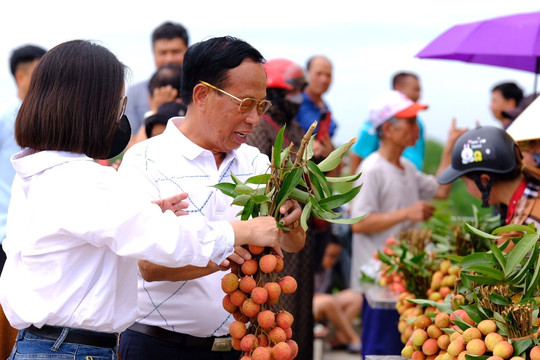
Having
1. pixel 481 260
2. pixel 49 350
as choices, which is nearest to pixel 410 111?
pixel 481 260

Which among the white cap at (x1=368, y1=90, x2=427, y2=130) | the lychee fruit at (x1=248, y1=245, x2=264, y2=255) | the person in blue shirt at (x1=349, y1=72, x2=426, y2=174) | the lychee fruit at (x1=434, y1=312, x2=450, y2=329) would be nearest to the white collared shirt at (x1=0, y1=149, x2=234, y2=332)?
the lychee fruit at (x1=248, y1=245, x2=264, y2=255)

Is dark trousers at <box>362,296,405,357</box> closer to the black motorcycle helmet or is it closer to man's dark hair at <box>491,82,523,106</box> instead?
the black motorcycle helmet

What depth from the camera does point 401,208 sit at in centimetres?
530

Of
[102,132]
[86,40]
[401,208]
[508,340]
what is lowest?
[401,208]

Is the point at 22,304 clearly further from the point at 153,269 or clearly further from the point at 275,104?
the point at 275,104

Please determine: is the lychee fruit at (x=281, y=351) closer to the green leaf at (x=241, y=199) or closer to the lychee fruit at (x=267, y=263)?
the lychee fruit at (x=267, y=263)

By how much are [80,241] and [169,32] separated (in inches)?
150

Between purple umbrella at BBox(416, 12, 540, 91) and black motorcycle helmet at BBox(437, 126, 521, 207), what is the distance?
1452 mm

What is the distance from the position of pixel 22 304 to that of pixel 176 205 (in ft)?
1.80

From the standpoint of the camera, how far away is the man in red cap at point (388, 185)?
5137 mm

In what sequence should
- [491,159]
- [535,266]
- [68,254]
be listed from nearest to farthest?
[68,254] → [535,266] → [491,159]

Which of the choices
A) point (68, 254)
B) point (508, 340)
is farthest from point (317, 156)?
point (68, 254)

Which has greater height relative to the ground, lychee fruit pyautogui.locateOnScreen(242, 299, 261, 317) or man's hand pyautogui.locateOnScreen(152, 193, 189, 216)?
man's hand pyautogui.locateOnScreen(152, 193, 189, 216)

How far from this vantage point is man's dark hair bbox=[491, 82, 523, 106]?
7105mm
